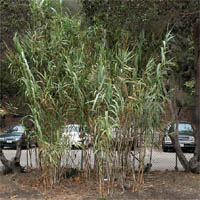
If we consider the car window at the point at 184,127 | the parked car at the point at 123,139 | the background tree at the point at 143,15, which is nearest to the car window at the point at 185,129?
the car window at the point at 184,127

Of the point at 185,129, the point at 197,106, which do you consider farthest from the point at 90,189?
the point at 185,129

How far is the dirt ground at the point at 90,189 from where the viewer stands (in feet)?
20.9

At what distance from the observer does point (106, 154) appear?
587cm

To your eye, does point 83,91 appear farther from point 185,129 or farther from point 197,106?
point 185,129

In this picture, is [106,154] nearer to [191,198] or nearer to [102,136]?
[102,136]

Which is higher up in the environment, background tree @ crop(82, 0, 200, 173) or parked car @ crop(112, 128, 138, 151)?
background tree @ crop(82, 0, 200, 173)

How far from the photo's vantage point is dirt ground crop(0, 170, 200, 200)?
20.9 feet

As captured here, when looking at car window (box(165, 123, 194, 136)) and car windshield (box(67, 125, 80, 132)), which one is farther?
car window (box(165, 123, 194, 136))

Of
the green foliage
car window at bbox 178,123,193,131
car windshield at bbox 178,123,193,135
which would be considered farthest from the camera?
car window at bbox 178,123,193,131

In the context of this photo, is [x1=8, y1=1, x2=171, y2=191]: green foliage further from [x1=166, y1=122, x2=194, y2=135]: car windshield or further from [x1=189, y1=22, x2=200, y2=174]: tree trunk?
[x1=166, y1=122, x2=194, y2=135]: car windshield

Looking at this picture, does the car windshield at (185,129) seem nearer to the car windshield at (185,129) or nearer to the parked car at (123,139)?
the car windshield at (185,129)

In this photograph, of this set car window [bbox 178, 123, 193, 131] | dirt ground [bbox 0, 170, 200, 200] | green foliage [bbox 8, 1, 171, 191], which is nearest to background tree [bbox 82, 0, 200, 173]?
green foliage [bbox 8, 1, 171, 191]

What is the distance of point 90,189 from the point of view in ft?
22.2

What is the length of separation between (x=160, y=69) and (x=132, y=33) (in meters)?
1.80
